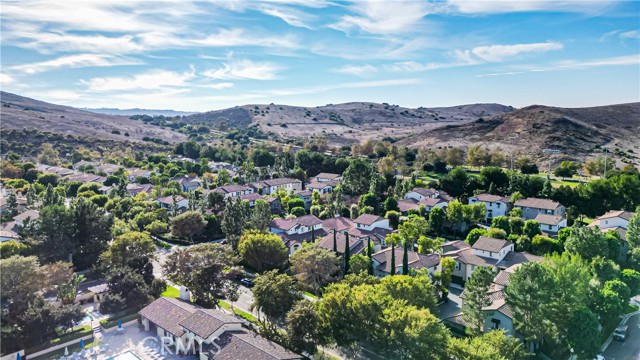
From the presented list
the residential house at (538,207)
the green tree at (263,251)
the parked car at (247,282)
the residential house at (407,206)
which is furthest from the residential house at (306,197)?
the residential house at (538,207)

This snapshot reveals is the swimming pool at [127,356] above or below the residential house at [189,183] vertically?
below

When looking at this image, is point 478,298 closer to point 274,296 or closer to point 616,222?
point 274,296

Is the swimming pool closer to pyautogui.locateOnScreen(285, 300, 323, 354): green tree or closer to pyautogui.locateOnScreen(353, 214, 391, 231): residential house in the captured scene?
pyautogui.locateOnScreen(285, 300, 323, 354): green tree

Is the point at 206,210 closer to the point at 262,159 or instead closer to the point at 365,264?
the point at 365,264

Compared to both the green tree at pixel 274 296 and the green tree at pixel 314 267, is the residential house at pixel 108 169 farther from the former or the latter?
the green tree at pixel 274 296

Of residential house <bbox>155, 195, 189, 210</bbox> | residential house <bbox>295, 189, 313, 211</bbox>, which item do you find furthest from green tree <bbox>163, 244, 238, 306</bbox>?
residential house <bbox>295, 189, 313, 211</bbox>

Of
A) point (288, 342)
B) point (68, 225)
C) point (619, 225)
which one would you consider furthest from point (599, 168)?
point (68, 225)
